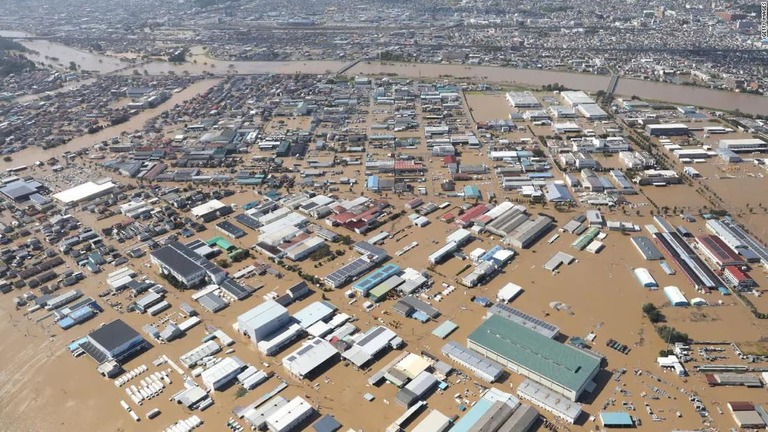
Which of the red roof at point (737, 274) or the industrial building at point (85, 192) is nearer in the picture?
the red roof at point (737, 274)

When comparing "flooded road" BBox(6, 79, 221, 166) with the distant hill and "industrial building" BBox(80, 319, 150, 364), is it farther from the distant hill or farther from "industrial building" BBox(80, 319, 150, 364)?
"industrial building" BBox(80, 319, 150, 364)

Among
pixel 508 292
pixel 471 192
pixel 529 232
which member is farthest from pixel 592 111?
pixel 508 292

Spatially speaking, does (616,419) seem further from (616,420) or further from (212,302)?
(212,302)

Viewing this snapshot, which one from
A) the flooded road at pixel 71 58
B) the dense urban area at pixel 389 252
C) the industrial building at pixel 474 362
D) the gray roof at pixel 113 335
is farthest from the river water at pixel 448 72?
the gray roof at pixel 113 335

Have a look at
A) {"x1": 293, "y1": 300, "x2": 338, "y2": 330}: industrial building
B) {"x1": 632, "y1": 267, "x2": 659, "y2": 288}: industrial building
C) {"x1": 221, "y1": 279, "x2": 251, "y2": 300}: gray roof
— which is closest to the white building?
{"x1": 632, "y1": 267, "x2": 659, "y2": 288}: industrial building

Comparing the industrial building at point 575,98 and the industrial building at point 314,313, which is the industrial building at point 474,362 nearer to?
the industrial building at point 314,313

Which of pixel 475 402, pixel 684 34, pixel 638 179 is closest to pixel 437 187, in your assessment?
pixel 638 179
